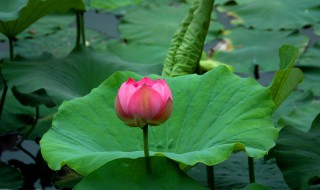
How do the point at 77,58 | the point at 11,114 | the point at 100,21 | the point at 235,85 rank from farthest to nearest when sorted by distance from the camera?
the point at 100,21 < the point at 11,114 < the point at 77,58 < the point at 235,85

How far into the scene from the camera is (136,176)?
117cm

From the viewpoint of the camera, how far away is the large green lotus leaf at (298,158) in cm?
139

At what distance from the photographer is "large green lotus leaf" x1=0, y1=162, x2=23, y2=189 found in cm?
187

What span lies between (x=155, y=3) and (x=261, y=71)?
2.59 ft

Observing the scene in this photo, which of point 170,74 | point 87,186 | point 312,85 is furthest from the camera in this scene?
point 312,85

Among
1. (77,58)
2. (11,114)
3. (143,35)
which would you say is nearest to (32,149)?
(11,114)

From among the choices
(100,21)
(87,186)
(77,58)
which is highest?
(87,186)

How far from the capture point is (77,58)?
188cm

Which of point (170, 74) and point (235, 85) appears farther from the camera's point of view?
point (170, 74)

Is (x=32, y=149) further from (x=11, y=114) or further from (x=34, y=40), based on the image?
(x=34, y=40)

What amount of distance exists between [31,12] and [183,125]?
707 mm

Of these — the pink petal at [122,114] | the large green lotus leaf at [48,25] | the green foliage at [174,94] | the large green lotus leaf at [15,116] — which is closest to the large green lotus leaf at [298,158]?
the green foliage at [174,94]

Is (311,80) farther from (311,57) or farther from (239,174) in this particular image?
(239,174)

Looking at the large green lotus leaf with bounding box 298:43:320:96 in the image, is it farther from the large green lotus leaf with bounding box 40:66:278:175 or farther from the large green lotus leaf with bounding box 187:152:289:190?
the large green lotus leaf with bounding box 40:66:278:175
